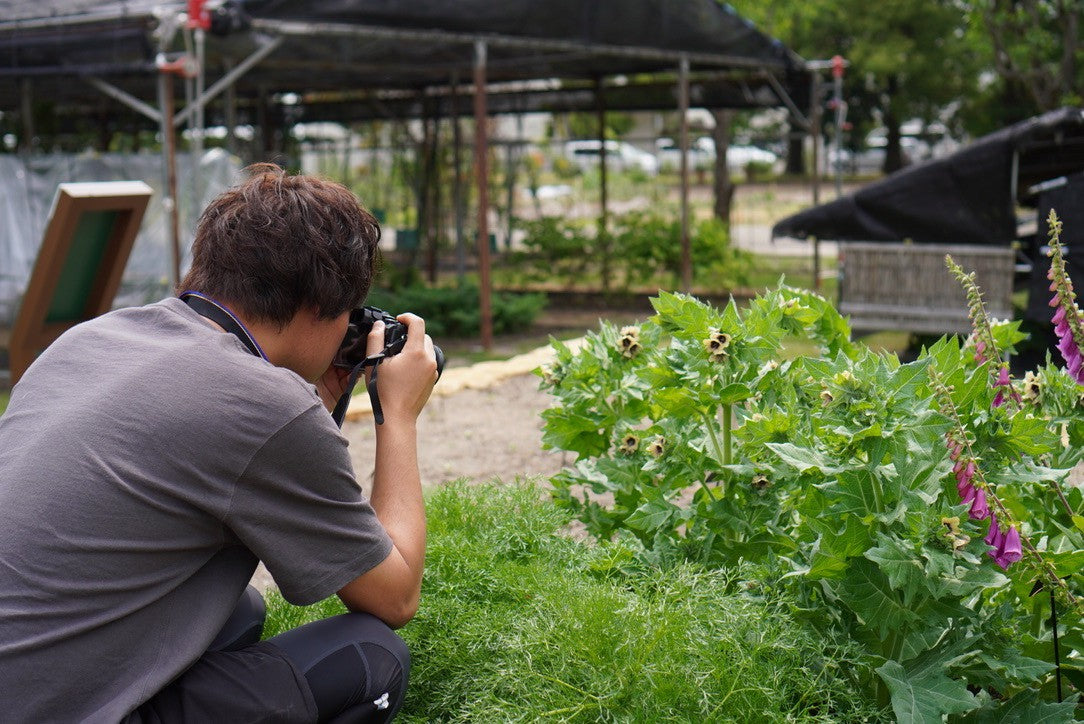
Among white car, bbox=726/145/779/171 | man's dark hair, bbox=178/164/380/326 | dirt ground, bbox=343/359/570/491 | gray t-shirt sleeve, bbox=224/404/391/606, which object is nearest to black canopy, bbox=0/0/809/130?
dirt ground, bbox=343/359/570/491

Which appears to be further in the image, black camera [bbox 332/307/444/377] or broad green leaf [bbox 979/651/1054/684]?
black camera [bbox 332/307/444/377]

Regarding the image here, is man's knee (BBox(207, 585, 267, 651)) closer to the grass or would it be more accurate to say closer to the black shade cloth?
the grass

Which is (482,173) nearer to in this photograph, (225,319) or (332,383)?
(332,383)

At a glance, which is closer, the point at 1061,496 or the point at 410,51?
the point at 1061,496

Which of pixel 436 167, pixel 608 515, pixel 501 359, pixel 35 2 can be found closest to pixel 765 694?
pixel 608 515

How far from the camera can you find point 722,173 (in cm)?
1616

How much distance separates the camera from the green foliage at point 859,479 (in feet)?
7.44

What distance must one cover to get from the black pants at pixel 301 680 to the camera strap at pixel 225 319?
567 mm

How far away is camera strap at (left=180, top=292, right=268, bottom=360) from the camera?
7.15 ft

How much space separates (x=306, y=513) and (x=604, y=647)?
653 mm

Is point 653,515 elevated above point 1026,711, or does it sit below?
above

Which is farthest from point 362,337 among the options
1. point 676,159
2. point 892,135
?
point 676,159

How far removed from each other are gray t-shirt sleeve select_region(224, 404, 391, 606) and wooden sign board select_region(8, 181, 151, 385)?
15.6 ft

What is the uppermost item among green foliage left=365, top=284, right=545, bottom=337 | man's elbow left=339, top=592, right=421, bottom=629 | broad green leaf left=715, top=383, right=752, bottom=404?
broad green leaf left=715, top=383, right=752, bottom=404
